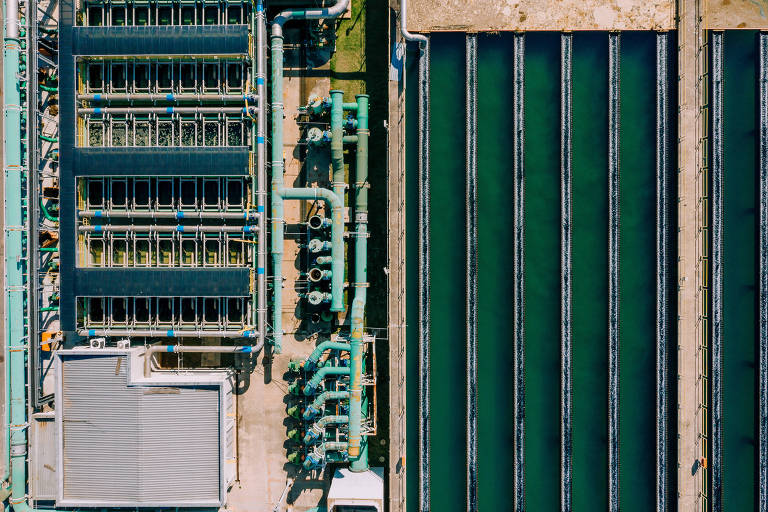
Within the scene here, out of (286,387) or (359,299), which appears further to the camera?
(286,387)

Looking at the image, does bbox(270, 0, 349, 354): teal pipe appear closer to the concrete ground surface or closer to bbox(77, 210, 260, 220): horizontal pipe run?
bbox(77, 210, 260, 220): horizontal pipe run

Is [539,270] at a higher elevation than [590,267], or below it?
below

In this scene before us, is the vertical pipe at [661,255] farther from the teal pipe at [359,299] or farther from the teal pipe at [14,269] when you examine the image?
the teal pipe at [14,269]

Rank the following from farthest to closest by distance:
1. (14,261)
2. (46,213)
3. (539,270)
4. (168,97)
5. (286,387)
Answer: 1. (286,387)
2. (46,213)
3. (539,270)
4. (14,261)
5. (168,97)

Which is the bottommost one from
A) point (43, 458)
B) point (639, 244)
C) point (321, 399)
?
point (43, 458)

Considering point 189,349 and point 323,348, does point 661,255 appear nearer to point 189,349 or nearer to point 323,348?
point 323,348

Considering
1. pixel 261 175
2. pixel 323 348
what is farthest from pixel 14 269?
pixel 323 348
